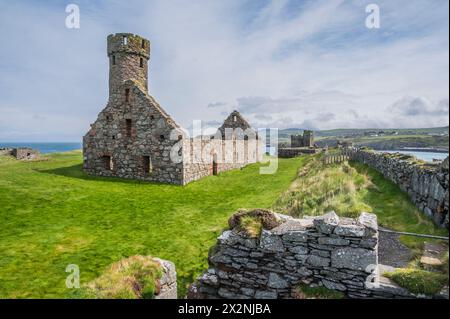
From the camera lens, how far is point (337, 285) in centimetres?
625

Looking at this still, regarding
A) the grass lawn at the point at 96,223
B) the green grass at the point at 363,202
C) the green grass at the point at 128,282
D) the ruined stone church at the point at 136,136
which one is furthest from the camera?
the ruined stone church at the point at 136,136

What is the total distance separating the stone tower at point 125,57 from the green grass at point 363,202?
14.0m

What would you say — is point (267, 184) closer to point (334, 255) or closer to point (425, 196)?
point (425, 196)

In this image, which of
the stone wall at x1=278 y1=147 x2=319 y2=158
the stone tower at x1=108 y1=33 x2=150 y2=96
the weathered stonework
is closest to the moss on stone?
the stone tower at x1=108 y1=33 x2=150 y2=96

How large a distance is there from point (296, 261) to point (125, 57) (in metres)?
19.7

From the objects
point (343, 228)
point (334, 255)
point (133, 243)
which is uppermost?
point (343, 228)

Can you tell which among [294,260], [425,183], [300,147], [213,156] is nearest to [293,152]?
[300,147]

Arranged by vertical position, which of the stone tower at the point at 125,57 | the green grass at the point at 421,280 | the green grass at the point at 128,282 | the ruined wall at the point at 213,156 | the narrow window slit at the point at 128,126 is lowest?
the green grass at the point at 128,282

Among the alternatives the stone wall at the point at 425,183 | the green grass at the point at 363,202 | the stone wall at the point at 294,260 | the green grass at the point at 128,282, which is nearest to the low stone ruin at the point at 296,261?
the stone wall at the point at 294,260

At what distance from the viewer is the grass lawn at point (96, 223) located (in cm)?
796

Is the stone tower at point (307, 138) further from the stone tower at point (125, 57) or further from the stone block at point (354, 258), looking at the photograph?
the stone block at point (354, 258)

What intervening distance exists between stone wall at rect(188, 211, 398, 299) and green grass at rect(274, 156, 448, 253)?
240 cm
